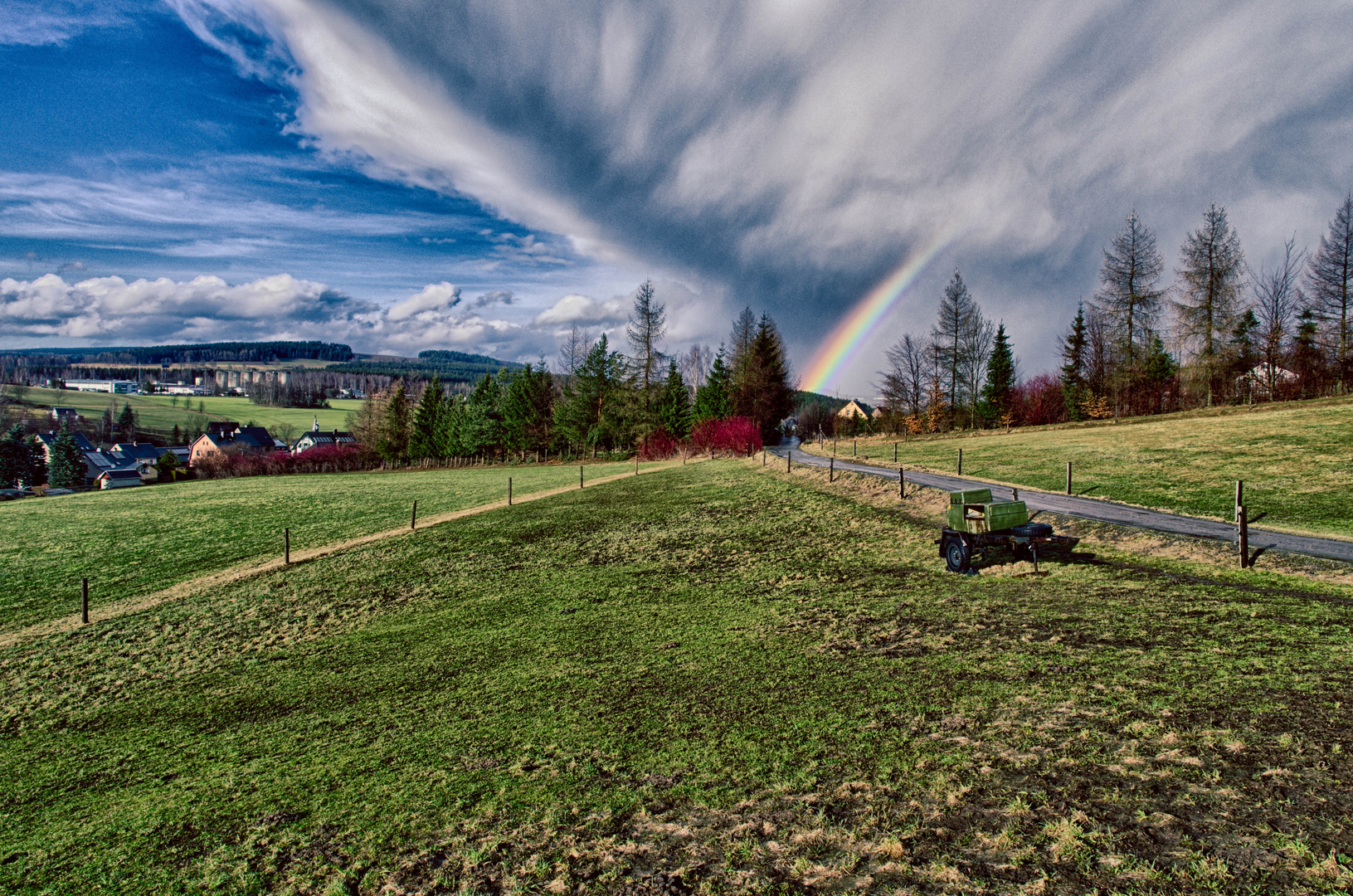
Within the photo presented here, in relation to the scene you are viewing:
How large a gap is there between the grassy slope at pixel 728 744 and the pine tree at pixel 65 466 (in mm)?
85347

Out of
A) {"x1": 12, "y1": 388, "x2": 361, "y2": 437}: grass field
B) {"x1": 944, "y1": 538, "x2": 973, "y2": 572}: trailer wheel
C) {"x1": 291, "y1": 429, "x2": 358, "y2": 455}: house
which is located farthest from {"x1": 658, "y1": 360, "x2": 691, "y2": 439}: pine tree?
{"x1": 12, "y1": 388, "x2": 361, "y2": 437}: grass field

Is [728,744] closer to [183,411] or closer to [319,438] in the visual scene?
[319,438]

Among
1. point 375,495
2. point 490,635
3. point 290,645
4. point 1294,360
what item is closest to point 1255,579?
point 490,635

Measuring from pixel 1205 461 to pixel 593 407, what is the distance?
54.5m

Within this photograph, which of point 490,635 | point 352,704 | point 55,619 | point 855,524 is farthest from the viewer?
point 855,524

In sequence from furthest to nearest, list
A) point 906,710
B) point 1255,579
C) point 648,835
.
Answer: point 1255,579 → point 906,710 → point 648,835

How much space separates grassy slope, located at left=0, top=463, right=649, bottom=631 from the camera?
Answer: 62.1ft

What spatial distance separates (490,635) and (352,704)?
2.99m

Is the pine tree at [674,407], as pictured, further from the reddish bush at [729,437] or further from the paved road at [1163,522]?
the paved road at [1163,522]

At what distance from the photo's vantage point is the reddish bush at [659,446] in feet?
191

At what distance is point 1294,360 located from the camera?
44.5 meters

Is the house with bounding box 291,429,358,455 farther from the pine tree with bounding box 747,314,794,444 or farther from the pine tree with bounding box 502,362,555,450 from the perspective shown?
the pine tree with bounding box 747,314,794,444

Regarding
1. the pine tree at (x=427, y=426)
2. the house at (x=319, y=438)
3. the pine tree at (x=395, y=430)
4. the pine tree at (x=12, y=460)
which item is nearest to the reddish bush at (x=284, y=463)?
the pine tree at (x=395, y=430)

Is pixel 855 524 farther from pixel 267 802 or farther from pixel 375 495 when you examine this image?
pixel 375 495
